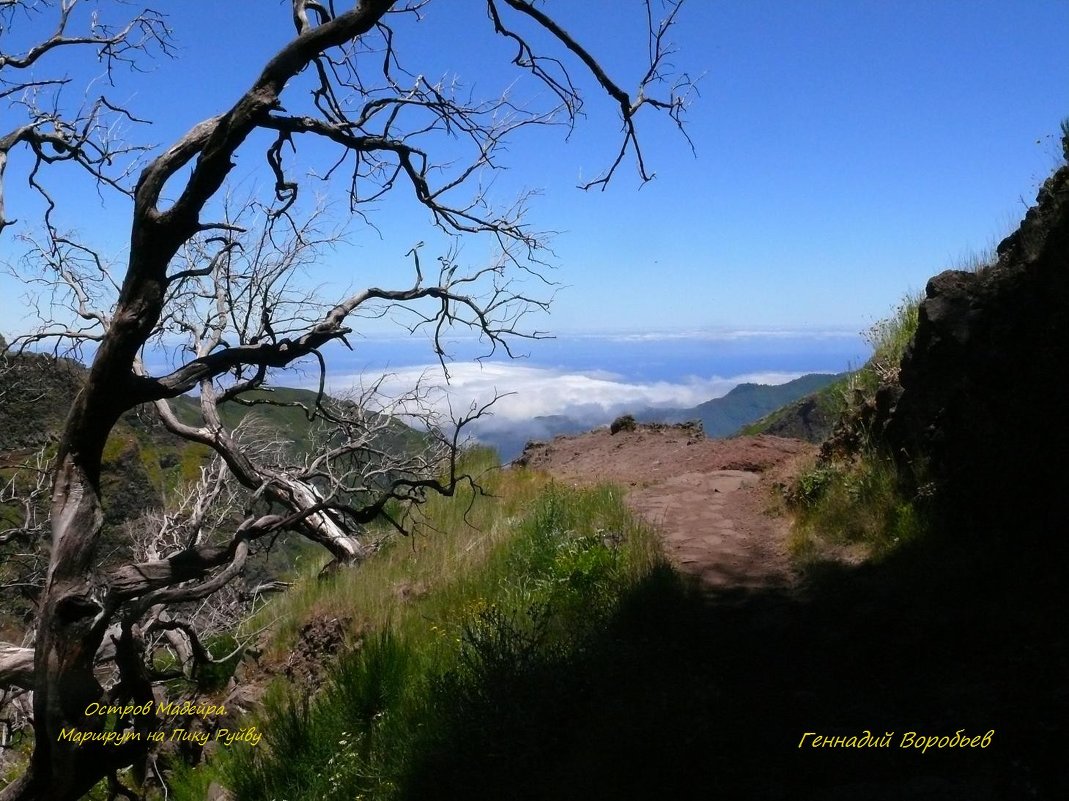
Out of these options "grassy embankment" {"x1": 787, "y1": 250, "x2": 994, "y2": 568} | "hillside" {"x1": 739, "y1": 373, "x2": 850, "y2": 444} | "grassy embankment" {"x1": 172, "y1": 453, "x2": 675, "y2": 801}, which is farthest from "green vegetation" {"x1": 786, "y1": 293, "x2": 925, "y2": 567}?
"hillside" {"x1": 739, "y1": 373, "x2": 850, "y2": 444}

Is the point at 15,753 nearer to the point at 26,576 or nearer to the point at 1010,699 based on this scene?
the point at 26,576

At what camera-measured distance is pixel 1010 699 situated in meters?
3.39

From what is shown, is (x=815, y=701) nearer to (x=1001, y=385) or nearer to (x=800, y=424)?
(x=1001, y=385)

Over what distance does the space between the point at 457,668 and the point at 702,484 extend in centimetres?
549

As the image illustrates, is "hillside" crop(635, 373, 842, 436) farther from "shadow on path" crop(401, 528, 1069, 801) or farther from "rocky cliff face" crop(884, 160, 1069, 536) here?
"shadow on path" crop(401, 528, 1069, 801)

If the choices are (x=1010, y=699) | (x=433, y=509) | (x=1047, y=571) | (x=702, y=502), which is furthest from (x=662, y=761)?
(x=433, y=509)

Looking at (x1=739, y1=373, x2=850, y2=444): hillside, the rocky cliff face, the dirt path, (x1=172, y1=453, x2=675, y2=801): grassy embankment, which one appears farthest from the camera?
(x1=739, y1=373, x2=850, y2=444): hillside

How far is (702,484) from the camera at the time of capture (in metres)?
9.46

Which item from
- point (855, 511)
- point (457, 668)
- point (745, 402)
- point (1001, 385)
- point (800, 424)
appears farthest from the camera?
point (745, 402)

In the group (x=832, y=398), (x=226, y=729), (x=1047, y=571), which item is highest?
(x=832, y=398)

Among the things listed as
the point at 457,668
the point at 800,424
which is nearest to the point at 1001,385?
the point at 457,668

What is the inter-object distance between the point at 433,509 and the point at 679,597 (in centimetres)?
473

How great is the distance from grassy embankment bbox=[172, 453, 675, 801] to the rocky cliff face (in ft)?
6.60

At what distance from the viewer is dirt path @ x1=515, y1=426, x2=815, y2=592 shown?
20.6 ft
